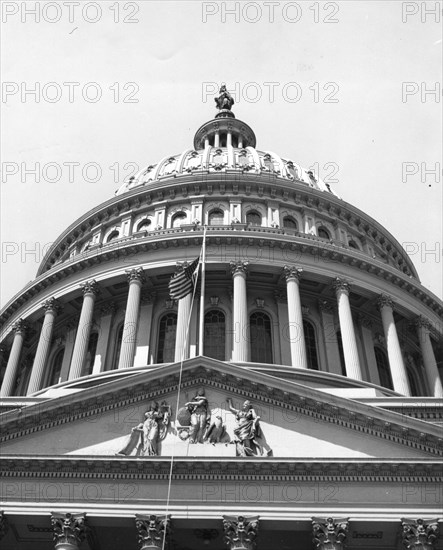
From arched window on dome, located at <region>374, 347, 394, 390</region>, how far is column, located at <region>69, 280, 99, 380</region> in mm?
16994

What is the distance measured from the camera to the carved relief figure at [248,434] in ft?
76.0

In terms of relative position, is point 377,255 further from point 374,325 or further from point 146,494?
point 146,494

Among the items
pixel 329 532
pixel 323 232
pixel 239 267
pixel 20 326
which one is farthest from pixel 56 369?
pixel 329 532

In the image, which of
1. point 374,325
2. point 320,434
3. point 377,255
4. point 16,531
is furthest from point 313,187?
point 16,531

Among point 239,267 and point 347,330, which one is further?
point 239,267

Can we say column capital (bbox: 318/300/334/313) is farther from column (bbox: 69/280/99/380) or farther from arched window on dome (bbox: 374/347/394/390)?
column (bbox: 69/280/99/380)

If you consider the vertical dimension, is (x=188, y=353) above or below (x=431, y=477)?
above

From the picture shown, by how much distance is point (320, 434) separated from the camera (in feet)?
78.2

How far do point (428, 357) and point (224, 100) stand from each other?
122ft

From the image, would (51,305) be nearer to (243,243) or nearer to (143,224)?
(143,224)

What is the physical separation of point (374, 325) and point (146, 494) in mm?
24961

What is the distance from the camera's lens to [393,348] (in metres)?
39.8

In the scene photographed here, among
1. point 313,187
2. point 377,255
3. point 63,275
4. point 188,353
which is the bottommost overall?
point 188,353

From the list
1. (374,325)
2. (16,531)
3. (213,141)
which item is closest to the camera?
(16,531)
